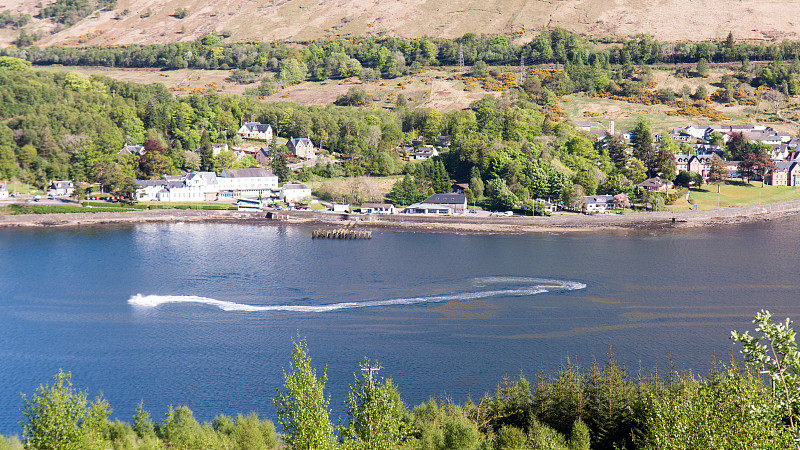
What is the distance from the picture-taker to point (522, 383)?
1911cm

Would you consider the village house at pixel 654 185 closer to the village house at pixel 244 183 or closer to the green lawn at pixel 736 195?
the green lawn at pixel 736 195

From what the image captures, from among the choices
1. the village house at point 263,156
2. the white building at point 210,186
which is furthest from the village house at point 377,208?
the village house at point 263,156

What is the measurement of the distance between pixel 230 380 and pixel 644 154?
149 feet

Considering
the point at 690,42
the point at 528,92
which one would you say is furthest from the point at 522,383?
the point at 690,42

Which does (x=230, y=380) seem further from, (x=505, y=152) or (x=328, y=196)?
(x=505, y=152)

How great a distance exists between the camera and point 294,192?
54.3 meters

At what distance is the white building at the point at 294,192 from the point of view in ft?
177

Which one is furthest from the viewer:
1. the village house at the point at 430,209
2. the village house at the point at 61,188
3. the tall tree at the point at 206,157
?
the tall tree at the point at 206,157

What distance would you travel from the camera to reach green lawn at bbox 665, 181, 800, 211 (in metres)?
52.1

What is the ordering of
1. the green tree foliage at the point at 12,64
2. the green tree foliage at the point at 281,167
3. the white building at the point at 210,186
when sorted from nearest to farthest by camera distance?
1. the white building at the point at 210,186
2. the green tree foliage at the point at 281,167
3. the green tree foliage at the point at 12,64

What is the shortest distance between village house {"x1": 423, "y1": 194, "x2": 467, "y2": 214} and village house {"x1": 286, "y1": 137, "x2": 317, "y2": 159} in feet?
55.7

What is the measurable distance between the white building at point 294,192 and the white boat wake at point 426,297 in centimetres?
2340

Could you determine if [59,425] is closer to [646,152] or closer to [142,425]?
[142,425]

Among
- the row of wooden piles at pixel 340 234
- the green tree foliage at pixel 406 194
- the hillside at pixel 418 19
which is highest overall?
the hillside at pixel 418 19
